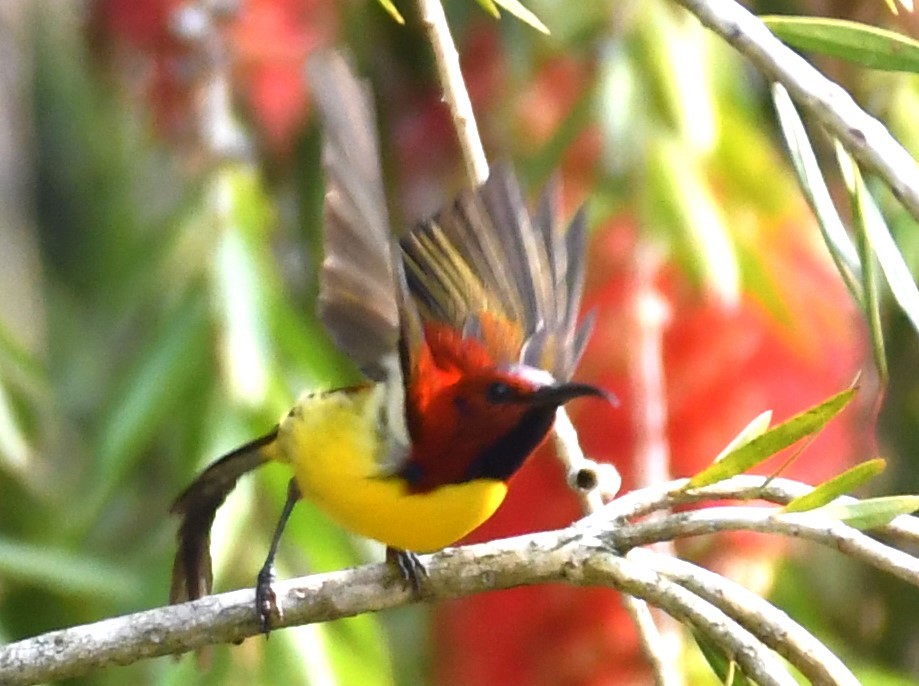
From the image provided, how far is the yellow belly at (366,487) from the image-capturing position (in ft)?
2.31

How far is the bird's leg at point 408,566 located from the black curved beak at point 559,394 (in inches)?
3.8

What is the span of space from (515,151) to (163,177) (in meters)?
0.69

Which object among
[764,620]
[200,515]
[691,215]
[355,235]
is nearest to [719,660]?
[764,620]

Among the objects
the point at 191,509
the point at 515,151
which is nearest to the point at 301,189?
the point at 515,151

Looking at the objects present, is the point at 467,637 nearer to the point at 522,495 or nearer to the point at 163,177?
the point at 522,495

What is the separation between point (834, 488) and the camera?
55 cm

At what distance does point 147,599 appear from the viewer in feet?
3.81

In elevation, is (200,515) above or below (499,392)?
above

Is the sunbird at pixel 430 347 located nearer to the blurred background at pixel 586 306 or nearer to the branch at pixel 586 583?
the branch at pixel 586 583

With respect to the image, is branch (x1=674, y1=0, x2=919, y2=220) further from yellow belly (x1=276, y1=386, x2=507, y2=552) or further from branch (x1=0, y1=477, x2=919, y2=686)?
yellow belly (x1=276, y1=386, x2=507, y2=552)

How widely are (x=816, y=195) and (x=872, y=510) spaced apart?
0.43 ft

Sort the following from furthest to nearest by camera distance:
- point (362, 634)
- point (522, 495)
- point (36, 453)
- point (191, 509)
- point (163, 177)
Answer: point (163, 177) < point (36, 453) < point (522, 495) < point (362, 634) < point (191, 509)

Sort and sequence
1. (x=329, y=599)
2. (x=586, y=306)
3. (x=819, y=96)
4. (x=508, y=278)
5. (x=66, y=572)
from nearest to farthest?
1. (x=819, y=96)
2. (x=329, y=599)
3. (x=508, y=278)
4. (x=66, y=572)
5. (x=586, y=306)

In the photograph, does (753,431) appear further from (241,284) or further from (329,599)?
(241,284)
